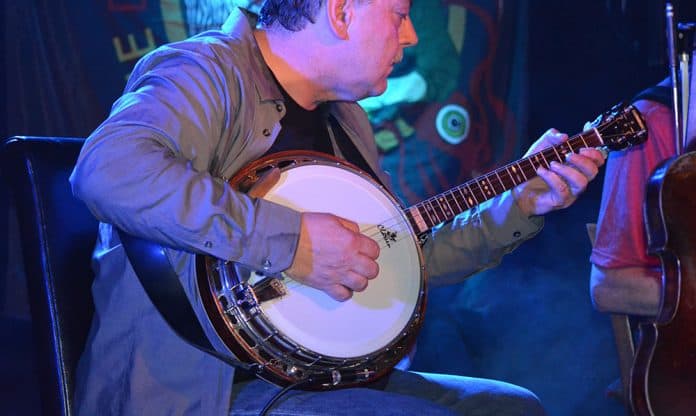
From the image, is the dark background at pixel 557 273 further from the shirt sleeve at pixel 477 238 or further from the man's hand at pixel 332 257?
the man's hand at pixel 332 257

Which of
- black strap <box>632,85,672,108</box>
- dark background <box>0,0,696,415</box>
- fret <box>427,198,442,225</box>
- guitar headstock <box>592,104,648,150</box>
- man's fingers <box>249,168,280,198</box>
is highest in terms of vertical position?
man's fingers <box>249,168,280,198</box>

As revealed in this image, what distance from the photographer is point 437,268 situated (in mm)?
2109

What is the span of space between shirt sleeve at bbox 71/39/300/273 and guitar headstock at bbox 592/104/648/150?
0.93 meters

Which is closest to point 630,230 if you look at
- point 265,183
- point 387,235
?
point 387,235

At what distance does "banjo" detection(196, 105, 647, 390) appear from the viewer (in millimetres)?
1507

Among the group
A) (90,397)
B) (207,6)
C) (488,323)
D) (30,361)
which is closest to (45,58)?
(207,6)

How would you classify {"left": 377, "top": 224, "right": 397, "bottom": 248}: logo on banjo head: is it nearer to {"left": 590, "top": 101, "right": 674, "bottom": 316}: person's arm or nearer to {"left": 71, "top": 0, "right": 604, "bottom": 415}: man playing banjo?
{"left": 71, "top": 0, "right": 604, "bottom": 415}: man playing banjo

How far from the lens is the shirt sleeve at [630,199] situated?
2.31m

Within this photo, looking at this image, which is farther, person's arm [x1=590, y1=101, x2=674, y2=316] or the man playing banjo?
person's arm [x1=590, y1=101, x2=674, y2=316]

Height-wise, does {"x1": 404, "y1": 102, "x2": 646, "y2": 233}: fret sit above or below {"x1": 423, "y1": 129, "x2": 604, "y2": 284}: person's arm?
above

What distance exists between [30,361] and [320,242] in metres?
1.88

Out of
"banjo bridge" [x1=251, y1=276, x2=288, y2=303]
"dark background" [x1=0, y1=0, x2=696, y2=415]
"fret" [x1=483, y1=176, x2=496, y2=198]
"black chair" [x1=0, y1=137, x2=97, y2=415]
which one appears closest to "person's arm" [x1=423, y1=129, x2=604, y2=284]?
"fret" [x1=483, y1=176, x2=496, y2=198]

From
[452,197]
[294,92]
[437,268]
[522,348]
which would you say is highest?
[294,92]

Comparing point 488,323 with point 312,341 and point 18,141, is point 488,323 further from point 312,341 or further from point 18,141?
point 18,141
